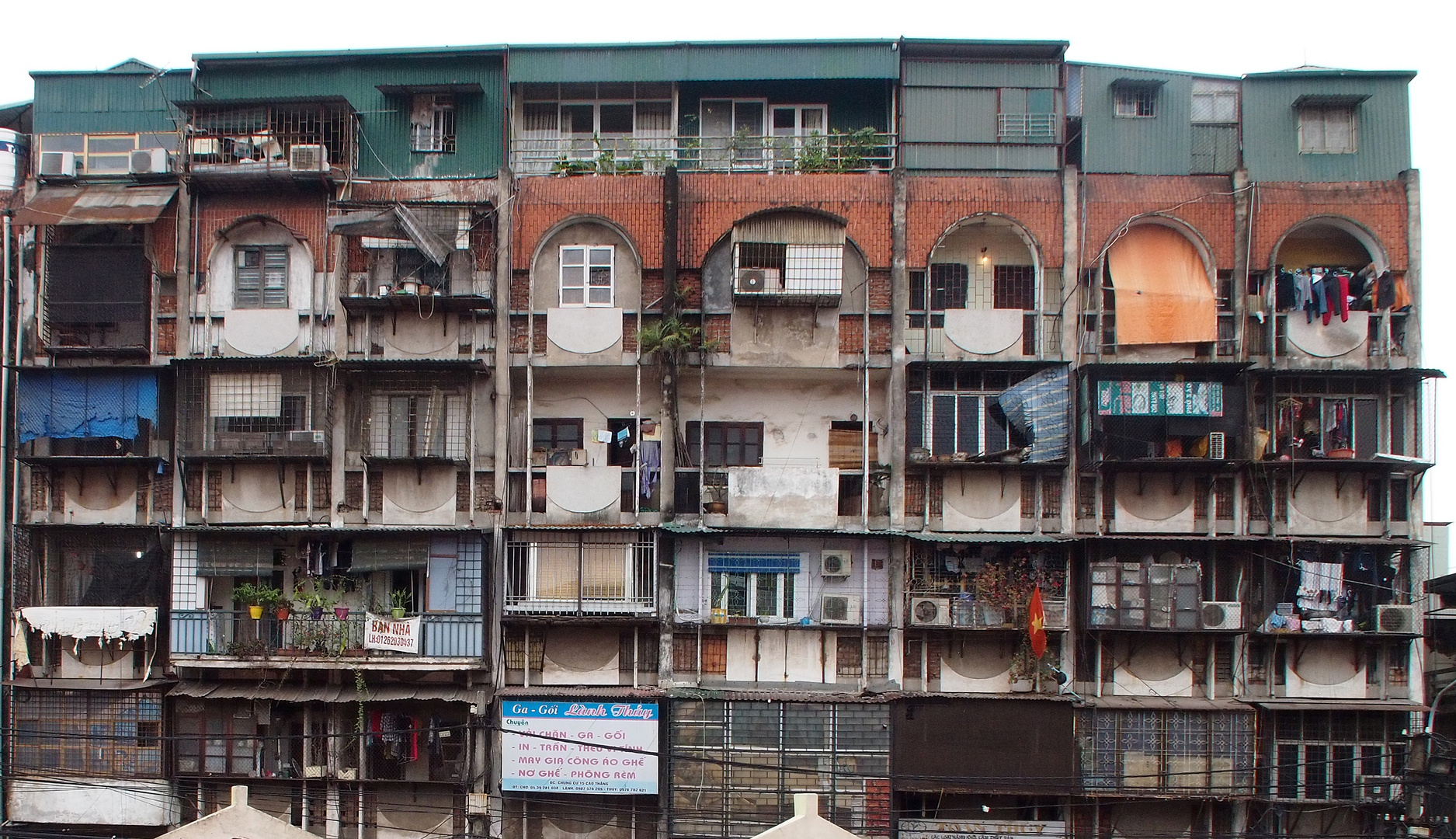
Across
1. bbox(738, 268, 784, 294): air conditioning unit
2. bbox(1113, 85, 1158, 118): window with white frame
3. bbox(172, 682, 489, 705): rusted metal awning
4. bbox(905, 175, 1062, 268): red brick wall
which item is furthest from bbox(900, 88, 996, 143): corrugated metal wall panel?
bbox(172, 682, 489, 705): rusted metal awning

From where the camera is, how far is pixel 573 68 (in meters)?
23.7

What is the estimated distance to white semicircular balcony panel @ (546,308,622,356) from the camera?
72.8 feet

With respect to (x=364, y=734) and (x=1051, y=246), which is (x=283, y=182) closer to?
(x=364, y=734)

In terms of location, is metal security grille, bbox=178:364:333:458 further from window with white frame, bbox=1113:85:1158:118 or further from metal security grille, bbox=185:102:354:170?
window with white frame, bbox=1113:85:1158:118

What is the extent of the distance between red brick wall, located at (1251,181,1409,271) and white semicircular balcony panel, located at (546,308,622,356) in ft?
42.9

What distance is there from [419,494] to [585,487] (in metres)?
3.54

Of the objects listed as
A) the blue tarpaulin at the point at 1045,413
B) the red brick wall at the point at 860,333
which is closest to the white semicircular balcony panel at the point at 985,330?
the blue tarpaulin at the point at 1045,413

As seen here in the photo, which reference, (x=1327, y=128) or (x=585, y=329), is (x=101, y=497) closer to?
(x=585, y=329)

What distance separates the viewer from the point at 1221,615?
2122cm

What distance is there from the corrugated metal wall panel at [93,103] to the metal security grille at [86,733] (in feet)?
40.0

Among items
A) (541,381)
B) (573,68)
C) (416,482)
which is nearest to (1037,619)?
(541,381)

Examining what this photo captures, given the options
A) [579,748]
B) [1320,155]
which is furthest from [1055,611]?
[1320,155]

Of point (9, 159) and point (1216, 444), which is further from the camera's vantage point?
point (9, 159)

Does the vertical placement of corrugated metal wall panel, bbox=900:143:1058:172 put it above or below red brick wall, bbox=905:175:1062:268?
above
